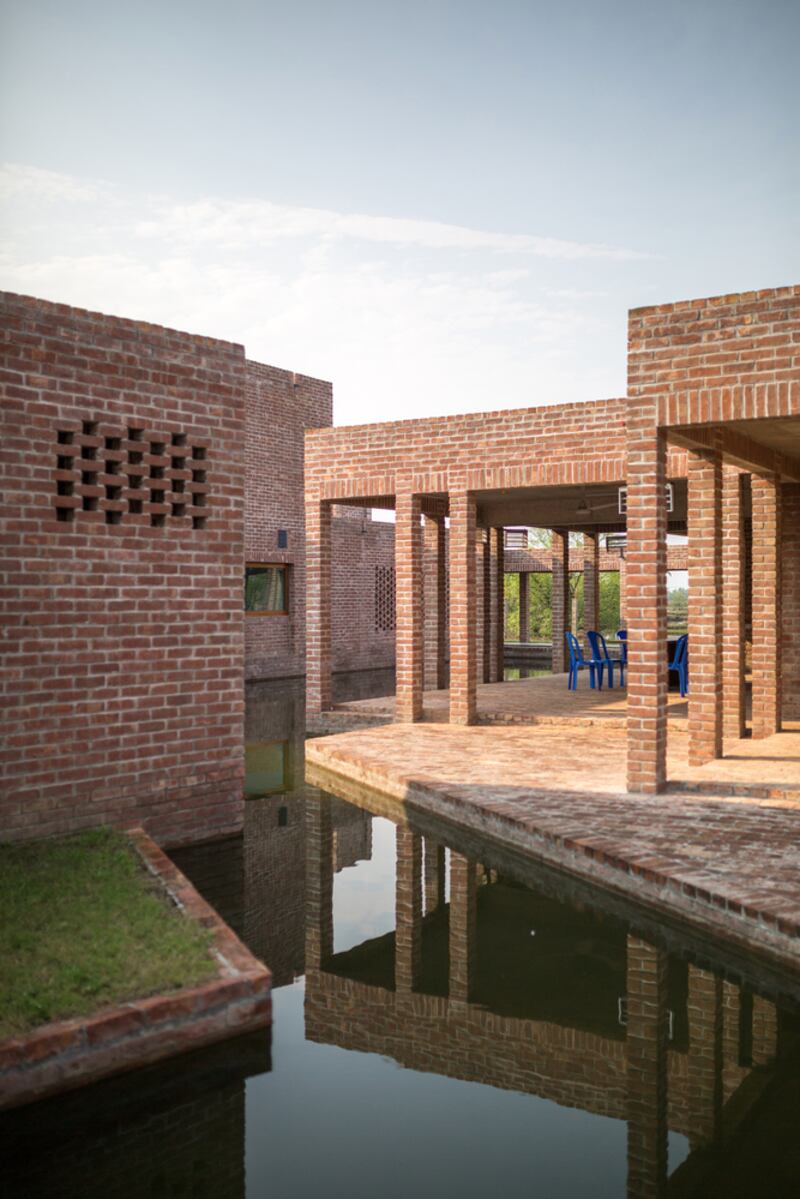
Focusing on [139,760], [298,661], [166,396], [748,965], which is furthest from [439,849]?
[298,661]

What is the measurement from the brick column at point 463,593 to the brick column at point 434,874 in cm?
412

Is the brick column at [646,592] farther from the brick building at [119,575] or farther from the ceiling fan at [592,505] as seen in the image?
the ceiling fan at [592,505]

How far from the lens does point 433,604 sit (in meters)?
14.8

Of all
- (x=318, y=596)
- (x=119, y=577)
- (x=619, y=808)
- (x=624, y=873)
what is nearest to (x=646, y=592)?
(x=619, y=808)

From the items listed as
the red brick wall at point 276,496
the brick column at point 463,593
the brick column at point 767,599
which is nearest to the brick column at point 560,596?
the red brick wall at point 276,496

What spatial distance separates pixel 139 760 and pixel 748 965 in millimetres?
3678

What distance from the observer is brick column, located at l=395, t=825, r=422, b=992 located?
4.42 metres

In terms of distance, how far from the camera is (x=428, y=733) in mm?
10008

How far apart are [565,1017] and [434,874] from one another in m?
2.00

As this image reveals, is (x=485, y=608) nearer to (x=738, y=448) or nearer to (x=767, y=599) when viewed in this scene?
(x=767, y=599)

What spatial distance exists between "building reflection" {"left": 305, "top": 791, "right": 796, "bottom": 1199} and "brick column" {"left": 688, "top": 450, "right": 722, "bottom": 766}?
9.81ft

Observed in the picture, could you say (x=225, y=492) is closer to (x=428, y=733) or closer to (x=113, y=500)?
(x=113, y=500)

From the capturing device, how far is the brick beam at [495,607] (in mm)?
16016

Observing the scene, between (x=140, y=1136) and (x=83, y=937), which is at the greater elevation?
(x=83, y=937)
